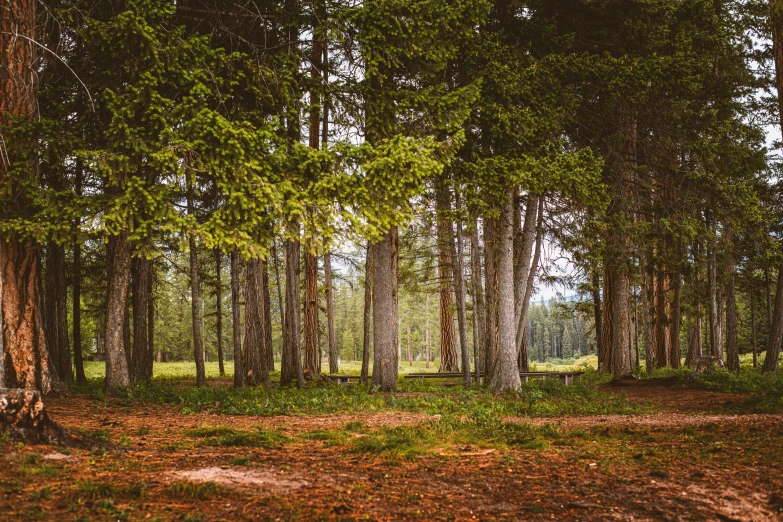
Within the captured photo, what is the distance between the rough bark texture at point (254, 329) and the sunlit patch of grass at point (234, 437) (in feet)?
27.6

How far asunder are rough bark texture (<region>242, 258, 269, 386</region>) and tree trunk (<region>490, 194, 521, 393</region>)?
695 centimetres

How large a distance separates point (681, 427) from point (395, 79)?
30.4ft

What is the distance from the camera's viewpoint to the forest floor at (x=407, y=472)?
136 inches

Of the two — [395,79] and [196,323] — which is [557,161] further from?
[196,323]

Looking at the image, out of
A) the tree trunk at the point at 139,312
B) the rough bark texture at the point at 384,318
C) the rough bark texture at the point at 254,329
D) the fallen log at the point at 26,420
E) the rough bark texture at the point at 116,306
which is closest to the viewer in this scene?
the fallen log at the point at 26,420

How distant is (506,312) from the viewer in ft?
39.6

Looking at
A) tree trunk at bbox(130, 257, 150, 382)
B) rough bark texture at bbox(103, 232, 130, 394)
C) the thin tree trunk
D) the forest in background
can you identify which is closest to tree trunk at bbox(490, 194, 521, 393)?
the forest in background

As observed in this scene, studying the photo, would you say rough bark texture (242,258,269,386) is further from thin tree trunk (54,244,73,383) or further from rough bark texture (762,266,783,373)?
rough bark texture (762,266,783,373)

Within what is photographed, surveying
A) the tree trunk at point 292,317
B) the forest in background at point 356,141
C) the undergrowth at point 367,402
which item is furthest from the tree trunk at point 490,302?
the tree trunk at point 292,317

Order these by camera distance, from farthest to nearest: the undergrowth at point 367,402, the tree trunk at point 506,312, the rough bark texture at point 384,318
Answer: the rough bark texture at point 384,318 < the tree trunk at point 506,312 < the undergrowth at point 367,402

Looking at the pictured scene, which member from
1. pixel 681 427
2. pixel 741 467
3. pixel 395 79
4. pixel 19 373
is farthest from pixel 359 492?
pixel 395 79

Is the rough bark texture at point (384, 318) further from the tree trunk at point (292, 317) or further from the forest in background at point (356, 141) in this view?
the tree trunk at point (292, 317)

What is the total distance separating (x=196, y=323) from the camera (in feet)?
45.5

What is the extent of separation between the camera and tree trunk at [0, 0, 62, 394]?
9.08 metres
